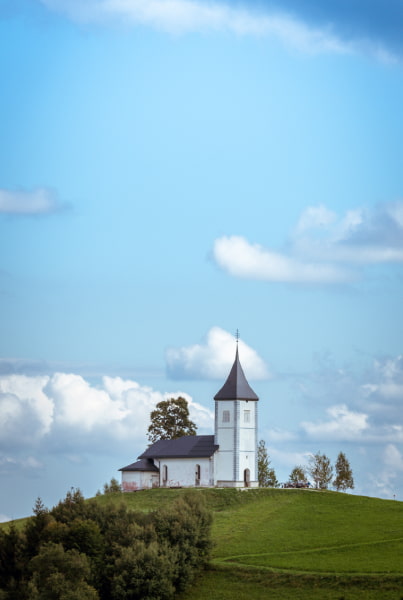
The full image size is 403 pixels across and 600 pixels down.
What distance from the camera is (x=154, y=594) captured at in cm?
5856

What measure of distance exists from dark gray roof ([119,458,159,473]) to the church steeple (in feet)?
29.1

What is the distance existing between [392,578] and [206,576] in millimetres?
12419

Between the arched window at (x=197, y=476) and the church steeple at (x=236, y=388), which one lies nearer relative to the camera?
the arched window at (x=197, y=476)

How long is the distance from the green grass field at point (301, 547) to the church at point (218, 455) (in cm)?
642

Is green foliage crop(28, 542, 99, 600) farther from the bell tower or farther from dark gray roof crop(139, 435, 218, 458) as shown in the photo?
the bell tower

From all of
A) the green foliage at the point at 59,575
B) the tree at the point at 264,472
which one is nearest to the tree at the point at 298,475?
the tree at the point at 264,472

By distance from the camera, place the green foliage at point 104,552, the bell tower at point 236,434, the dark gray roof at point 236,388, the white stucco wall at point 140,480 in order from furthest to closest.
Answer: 1. the white stucco wall at point 140,480
2. the dark gray roof at point 236,388
3. the bell tower at point 236,434
4. the green foliage at point 104,552

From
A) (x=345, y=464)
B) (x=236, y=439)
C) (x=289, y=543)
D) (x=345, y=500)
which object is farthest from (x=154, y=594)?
(x=345, y=464)

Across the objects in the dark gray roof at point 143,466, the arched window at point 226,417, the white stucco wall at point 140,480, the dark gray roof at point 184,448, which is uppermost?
the arched window at point 226,417

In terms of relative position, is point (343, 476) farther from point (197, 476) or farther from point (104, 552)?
point (104, 552)

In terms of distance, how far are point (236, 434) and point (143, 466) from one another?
31.6ft

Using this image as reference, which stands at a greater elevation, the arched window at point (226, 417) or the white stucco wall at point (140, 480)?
the arched window at point (226, 417)

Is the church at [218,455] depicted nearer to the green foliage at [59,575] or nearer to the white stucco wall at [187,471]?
the white stucco wall at [187,471]

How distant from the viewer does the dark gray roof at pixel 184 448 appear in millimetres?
88688
